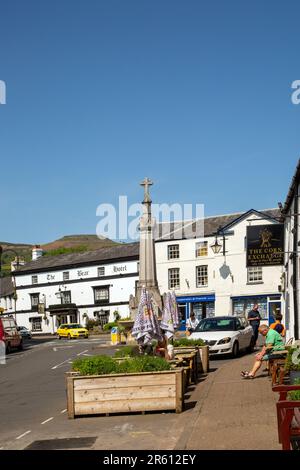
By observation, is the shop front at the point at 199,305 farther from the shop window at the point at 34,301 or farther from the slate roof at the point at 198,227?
the shop window at the point at 34,301

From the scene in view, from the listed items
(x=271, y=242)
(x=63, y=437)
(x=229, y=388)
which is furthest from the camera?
(x=271, y=242)

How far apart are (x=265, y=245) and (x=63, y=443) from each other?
25.9m

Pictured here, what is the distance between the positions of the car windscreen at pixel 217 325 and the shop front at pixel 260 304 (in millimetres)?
27639

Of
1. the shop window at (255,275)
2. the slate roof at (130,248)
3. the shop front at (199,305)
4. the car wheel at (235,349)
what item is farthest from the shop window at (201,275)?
the car wheel at (235,349)

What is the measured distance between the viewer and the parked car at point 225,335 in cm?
2312

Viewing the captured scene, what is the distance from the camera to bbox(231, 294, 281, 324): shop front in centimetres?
5259

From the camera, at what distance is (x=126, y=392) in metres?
12.2

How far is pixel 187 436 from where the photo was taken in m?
9.77

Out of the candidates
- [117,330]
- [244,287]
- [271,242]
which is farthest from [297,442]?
[244,287]

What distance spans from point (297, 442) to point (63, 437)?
13.4ft

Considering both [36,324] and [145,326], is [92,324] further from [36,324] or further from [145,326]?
[145,326]

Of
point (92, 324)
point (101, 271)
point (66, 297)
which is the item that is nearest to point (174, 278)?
point (101, 271)

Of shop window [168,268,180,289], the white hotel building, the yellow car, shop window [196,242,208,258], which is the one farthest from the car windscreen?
shop window [168,268,180,289]
